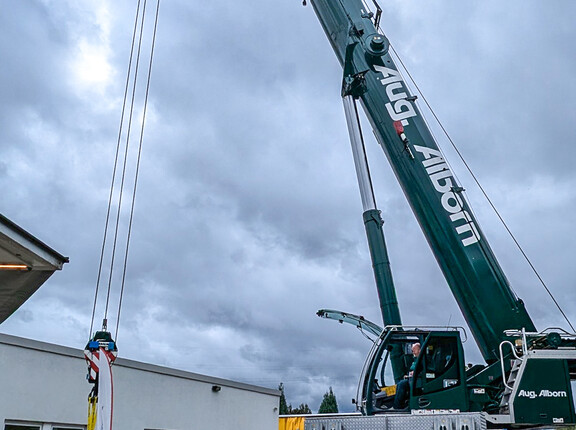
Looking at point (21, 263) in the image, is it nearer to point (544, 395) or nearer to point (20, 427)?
point (20, 427)

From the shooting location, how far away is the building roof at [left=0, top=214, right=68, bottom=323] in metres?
5.52

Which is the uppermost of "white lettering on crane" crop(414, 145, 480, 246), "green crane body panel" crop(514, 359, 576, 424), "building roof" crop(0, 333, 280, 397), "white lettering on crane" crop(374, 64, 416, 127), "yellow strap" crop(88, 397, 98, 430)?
"white lettering on crane" crop(374, 64, 416, 127)

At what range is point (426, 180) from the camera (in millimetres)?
10203

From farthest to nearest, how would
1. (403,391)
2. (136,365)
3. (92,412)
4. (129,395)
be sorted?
1. (136,365)
2. (129,395)
3. (403,391)
4. (92,412)

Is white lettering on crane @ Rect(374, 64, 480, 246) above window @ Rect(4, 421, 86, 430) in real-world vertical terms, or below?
above

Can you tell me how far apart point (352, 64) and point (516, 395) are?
19.6 feet

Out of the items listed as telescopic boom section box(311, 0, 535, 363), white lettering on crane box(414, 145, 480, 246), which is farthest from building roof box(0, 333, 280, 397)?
white lettering on crane box(414, 145, 480, 246)

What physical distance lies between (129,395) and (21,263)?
798 centimetres

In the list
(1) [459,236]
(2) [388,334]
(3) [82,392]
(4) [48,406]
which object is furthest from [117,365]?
(1) [459,236]

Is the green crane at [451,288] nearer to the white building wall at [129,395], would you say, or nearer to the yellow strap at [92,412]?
the yellow strap at [92,412]

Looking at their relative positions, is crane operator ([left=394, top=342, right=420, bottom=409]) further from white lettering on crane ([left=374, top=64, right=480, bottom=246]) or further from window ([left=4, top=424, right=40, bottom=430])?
window ([left=4, top=424, right=40, bottom=430])

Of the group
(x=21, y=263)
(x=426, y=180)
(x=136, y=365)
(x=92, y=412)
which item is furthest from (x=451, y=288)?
(x=136, y=365)

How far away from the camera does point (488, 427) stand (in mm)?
8461

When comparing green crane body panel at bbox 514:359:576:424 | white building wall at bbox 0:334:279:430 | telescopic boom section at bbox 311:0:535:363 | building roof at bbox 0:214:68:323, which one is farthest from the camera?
white building wall at bbox 0:334:279:430
